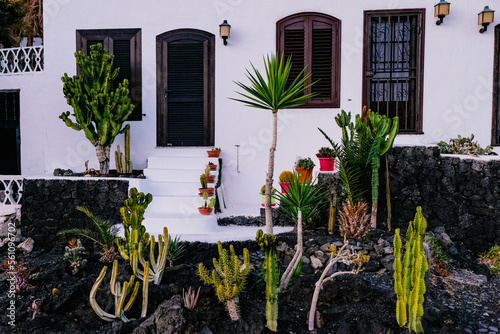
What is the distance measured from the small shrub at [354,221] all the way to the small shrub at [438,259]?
0.90 m

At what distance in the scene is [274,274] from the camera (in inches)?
153

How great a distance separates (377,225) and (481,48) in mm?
4285

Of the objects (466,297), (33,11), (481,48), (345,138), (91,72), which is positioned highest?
(33,11)

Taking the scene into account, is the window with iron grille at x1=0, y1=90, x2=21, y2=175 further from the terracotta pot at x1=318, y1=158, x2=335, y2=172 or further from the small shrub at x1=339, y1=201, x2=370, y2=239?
the small shrub at x1=339, y1=201, x2=370, y2=239

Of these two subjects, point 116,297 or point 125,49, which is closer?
point 116,297

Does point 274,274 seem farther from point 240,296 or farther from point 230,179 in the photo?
point 230,179

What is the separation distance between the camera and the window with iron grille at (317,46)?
28.1ft

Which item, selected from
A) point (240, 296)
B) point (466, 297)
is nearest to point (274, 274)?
point (240, 296)

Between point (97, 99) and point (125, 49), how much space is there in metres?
1.65

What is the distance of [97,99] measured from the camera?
25.3 ft

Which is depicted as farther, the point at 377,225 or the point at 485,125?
the point at 485,125

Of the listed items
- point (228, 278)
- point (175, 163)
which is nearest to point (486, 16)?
point (175, 163)

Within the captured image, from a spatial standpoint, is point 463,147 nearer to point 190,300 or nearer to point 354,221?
point 354,221

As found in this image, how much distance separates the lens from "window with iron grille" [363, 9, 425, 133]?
8.48m
